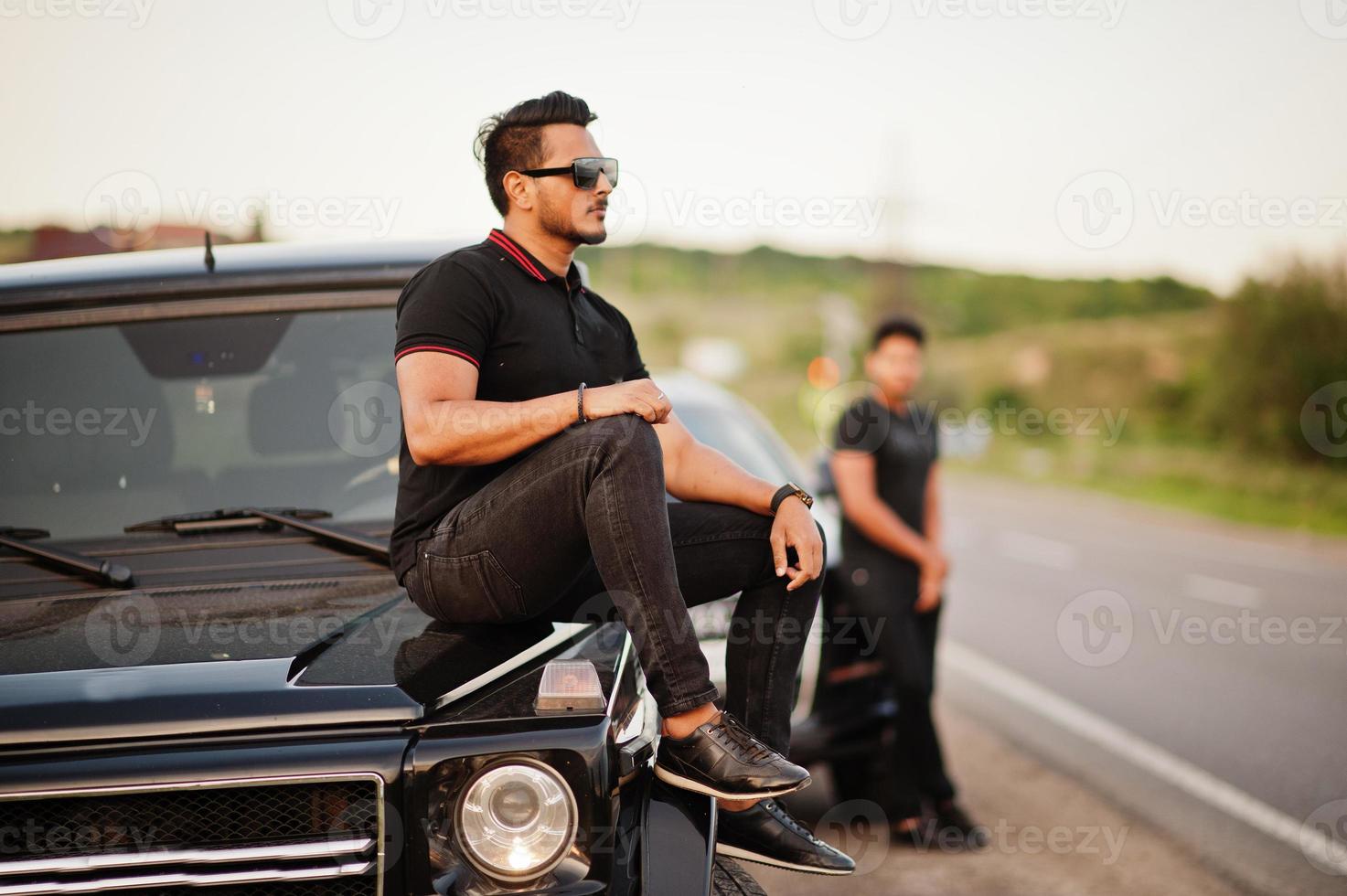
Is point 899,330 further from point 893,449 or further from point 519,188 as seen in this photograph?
point 519,188

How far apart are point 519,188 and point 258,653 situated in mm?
1379

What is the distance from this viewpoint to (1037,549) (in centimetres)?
1698

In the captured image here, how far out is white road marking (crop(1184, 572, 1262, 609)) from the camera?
1179cm

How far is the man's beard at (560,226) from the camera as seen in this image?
312 cm

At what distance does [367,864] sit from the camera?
83.7 inches

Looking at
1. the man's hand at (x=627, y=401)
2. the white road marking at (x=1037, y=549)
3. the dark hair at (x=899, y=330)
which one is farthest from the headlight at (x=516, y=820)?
the white road marking at (x=1037, y=549)

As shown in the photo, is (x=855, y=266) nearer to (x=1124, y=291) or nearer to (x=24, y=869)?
(x=1124, y=291)

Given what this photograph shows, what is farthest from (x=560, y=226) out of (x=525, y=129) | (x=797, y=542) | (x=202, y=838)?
(x=202, y=838)

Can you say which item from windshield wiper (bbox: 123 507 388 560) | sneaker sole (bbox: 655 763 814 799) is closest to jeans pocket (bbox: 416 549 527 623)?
windshield wiper (bbox: 123 507 388 560)

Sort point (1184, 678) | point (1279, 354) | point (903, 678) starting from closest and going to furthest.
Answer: point (903, 678) < point (1184, 678) < point (1279, 354)

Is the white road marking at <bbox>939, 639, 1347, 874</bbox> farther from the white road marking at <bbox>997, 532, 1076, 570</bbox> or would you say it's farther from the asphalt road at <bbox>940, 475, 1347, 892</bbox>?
the white road marking at <bbox>997, 532, 1076, 570</bbox>

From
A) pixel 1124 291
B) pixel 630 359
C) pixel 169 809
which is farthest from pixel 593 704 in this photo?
pixel 1124 291

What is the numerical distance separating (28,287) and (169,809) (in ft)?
6.21

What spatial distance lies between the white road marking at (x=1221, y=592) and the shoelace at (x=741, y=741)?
1031 centimetres
